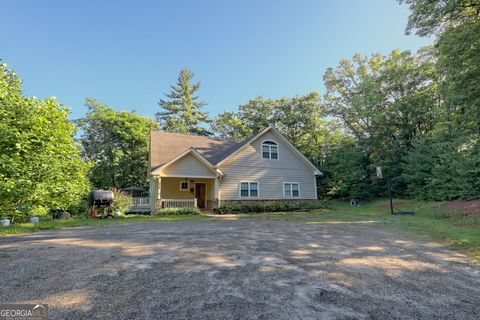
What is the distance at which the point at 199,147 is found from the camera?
19391 millimetres

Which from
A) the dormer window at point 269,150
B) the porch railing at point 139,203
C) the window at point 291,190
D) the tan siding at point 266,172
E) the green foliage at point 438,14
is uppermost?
the green foliage at point 438,14

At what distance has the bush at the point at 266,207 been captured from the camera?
15.4 m

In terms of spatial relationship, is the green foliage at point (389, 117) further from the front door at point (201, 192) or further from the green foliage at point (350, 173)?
the front door at point (201, 192)

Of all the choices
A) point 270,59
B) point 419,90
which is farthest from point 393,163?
point 270,59

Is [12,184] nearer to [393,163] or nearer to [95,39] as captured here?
[95,39]

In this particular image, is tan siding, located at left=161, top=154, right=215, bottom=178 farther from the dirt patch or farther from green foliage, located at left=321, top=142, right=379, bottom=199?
green foliage, located at left=321, top=142, right=379, bottom=199

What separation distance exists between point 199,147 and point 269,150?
223 inches

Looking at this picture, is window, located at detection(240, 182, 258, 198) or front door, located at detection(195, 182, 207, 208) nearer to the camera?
window, located at detection(240, 182, 258, 198)

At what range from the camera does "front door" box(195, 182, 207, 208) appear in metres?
18.2

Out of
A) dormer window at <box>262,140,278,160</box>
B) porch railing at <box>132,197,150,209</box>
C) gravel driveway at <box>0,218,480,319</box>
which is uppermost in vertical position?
dormer window at <box>262,140,278,160</box>

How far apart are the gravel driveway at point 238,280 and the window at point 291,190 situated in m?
11.9

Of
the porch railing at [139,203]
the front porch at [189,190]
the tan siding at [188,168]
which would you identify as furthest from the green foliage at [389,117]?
the porch railing at [139,203]

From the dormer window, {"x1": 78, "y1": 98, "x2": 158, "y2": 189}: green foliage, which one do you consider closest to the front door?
the dormer window

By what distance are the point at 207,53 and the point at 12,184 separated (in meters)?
16.7
